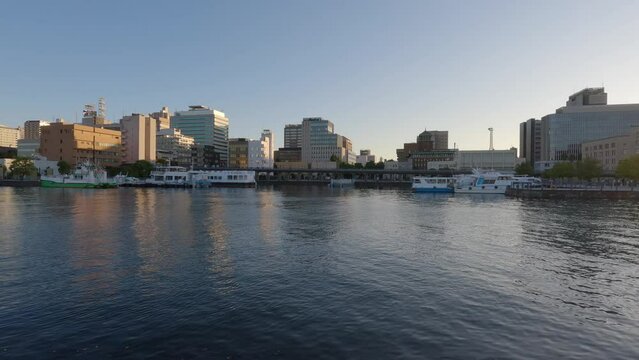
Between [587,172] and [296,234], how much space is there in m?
152

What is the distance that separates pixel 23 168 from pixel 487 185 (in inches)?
7898

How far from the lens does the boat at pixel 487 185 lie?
507ft

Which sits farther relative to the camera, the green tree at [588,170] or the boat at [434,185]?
the boat at [434,185]

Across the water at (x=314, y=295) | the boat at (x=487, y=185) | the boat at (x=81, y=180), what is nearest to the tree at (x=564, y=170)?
the boat at (x=487, y=185)

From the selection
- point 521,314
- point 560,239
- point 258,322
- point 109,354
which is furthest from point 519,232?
point 109,354

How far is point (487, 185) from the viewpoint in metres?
156

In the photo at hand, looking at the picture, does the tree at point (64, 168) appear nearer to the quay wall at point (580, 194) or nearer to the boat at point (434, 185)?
the boat at point (434, 185)

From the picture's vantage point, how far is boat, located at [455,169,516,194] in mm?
154500

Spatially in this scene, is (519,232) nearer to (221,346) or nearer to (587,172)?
(221,346)

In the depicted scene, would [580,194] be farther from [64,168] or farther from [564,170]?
[64,168]

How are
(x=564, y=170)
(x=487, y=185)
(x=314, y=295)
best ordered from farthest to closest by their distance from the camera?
(x=564, y=170)
(x=487, y=185)
(x=314, y=295)

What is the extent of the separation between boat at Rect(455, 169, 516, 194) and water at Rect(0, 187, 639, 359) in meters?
112

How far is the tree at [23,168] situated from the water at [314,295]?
172 metres

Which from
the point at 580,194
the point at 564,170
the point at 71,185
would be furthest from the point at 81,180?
the point at 564,170
